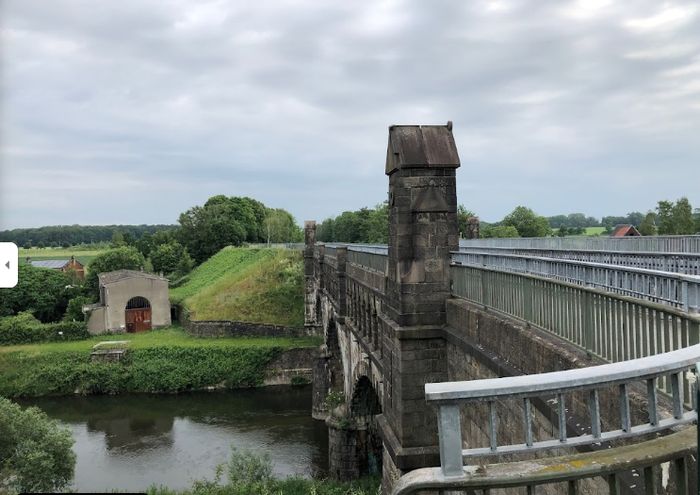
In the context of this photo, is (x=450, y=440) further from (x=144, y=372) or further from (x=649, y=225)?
(x=649, y=225)

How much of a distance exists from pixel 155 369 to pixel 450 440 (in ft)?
151

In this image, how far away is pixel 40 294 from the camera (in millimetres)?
67875

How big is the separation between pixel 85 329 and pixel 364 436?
37.2 metres

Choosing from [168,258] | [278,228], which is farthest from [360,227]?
[168,258]

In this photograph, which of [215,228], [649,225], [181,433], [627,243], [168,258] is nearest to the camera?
[627,243]

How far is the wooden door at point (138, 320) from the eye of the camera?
55688 mm

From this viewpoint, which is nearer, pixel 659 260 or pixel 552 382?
pixel 552 382

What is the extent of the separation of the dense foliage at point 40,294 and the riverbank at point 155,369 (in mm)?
20313

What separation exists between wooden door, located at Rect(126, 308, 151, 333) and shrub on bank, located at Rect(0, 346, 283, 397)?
9037mm

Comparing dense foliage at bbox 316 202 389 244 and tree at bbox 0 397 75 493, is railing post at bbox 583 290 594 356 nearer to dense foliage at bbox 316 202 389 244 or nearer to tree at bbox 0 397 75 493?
tree at bbox 0 397 75 493

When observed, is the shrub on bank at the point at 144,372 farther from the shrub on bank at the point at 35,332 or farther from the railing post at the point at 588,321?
the railing post at the point at 588,321

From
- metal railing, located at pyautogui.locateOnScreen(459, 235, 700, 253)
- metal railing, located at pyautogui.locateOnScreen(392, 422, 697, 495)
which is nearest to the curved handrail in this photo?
metal railing, located at pyautogui.locateOnScreen(392, 422, 697, 495)

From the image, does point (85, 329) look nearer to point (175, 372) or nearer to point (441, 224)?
point (175, 372)

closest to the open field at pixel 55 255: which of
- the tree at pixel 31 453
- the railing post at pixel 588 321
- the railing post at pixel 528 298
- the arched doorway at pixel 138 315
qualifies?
the arched doorway at pixel 138 315
